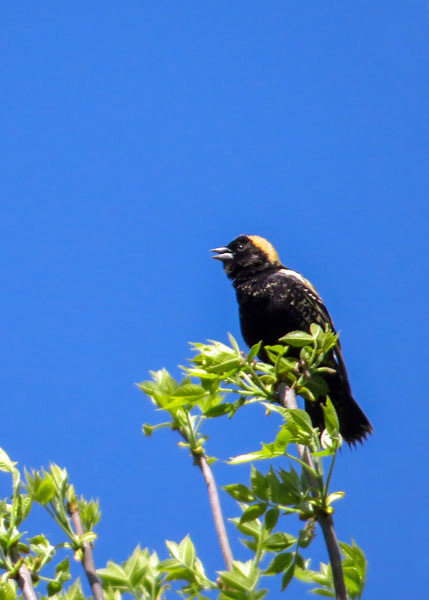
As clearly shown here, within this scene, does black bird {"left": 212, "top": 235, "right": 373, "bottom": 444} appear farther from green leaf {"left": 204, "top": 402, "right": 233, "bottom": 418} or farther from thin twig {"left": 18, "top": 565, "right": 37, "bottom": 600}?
thin twig {"left": 18, "top": 565, "right": 37, "bottom": 600}

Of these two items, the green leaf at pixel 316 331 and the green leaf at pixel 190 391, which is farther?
the green leaf at pixel 316 331

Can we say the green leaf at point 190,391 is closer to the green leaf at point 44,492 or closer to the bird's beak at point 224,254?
the green leaf at point 44,492

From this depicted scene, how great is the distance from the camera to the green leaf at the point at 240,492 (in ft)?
5.69

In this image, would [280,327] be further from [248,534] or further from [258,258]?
[248,534]

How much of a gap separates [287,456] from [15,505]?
647 mm

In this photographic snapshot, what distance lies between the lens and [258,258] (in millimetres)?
5801

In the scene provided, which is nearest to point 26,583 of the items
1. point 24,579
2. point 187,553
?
point 24,579

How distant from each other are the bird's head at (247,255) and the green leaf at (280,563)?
4.00 meters

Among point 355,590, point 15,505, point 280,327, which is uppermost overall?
point 280,327

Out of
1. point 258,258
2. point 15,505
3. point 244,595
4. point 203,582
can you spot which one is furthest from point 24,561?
point 258,258

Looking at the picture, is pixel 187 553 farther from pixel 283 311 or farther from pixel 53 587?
pixel 283 311

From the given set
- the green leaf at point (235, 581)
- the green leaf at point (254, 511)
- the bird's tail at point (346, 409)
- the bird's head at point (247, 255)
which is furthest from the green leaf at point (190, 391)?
the bird's head at point (247, 255)

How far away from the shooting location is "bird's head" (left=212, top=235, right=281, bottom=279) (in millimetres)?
5750

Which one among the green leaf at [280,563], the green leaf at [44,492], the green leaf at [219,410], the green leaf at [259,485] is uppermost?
the green leaf at [219,410]
